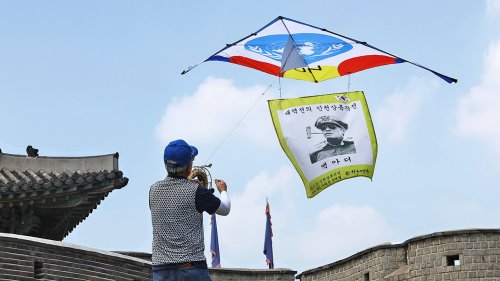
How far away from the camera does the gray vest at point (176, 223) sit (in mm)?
9086

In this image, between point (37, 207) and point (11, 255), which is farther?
point (37, 207)

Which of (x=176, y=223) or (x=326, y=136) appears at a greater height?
(x=326, y=136)

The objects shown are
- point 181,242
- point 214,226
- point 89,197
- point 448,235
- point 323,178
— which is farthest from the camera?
point 214,226

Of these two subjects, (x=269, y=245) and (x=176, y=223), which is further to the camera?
(x=269, y=245)

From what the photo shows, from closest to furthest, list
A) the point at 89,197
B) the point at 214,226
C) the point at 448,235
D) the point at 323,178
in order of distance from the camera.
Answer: the point at 323,178, the point at 89,197, the point at 448,235, the point at 214,226

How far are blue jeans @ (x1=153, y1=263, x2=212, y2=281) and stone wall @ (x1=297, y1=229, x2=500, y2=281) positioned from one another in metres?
19.6

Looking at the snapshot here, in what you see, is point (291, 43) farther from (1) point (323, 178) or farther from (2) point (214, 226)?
(2) point (214, 226)

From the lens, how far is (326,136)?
19.8m

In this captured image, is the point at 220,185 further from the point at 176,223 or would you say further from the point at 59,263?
the point at 59,263

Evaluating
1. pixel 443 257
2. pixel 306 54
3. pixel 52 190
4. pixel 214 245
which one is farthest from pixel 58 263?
pixel 214 245

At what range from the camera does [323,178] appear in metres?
19.2

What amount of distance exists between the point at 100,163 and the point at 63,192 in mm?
1660

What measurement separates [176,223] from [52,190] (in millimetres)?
11174

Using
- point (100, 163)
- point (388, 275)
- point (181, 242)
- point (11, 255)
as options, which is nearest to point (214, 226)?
point (388, 275)
